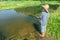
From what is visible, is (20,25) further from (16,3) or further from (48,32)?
(16,3)

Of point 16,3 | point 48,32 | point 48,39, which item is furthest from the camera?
point 16,3

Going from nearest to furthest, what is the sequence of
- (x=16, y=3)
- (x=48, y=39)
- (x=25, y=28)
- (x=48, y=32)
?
(x=48, y=39)
(x=48, y=32)
(x=25, y=28)
(x=16, y=3)

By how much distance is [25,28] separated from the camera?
13281 mm

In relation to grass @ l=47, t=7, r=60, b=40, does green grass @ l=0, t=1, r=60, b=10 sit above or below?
below

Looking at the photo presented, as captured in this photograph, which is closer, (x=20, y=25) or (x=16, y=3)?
(x=20, y=25)

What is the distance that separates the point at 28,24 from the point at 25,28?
1001 mm

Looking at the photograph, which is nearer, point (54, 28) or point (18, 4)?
point (54, 28)

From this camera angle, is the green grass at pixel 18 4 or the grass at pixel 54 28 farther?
the green grass at pixel 18 4

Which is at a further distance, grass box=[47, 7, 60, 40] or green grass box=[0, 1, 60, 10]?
green grass box=[0, 1, 60, 10]

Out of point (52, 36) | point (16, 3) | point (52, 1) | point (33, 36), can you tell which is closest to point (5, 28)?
point (33, 36)

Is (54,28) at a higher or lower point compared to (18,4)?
higher

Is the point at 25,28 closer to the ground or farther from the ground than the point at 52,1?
farther from the ground

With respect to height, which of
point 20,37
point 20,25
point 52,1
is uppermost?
point 20,37

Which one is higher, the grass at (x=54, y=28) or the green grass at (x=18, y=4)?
the grass at (x=54, y=28)
